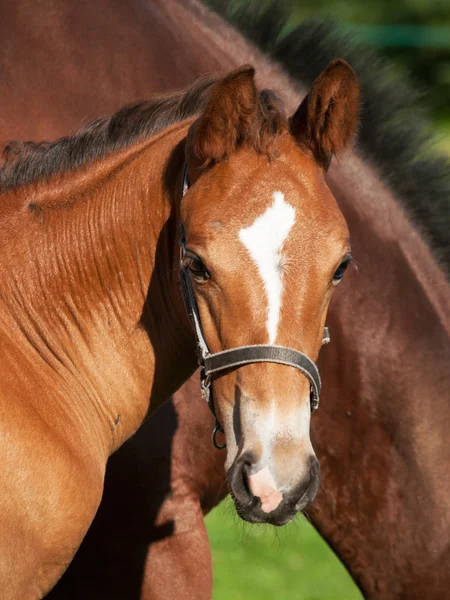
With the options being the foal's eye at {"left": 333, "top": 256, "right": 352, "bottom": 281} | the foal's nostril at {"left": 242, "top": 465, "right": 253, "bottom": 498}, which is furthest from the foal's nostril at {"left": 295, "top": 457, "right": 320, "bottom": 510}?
the foal's eye at {"left": 333, "top": 256, "right": 352, "bottom": 281}

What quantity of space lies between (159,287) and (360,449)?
4.07 ft

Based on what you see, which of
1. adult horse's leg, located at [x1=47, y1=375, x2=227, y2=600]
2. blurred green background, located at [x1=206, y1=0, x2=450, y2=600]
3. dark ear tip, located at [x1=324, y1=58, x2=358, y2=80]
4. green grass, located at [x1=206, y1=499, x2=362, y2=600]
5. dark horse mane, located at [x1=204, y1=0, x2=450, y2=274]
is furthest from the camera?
green grass, located at [x1=206, y1=499, x2=362, y2=600]

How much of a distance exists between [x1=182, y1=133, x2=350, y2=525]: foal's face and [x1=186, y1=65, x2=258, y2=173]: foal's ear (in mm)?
70

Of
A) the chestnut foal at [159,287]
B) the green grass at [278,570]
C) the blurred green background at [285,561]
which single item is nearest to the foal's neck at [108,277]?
the chestnut foal at [159,287]

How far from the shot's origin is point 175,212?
3.10m

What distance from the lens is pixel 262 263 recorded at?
8.98 feet

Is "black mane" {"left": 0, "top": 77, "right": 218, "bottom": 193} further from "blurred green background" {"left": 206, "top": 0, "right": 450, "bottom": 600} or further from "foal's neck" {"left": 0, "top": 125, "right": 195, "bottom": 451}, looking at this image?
"blurred green background" {"left": 206, "top": 0, "right": 450, "bottom": 600}

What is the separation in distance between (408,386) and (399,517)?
1.74ft

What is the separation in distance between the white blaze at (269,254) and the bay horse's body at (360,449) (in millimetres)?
1198

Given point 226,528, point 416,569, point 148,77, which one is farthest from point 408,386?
point 226,528

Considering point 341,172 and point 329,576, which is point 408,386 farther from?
point 329,576

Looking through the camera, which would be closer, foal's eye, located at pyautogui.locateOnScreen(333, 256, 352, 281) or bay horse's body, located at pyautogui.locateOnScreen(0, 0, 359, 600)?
bay horse's body, located at pyautogui.locateOnScreen(0, 0, 359, 600)

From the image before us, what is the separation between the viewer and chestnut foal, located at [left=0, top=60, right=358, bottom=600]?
274 centimetres

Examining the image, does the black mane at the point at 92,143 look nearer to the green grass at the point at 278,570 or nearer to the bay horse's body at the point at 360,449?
the bay horse's body at the point at 360,449
